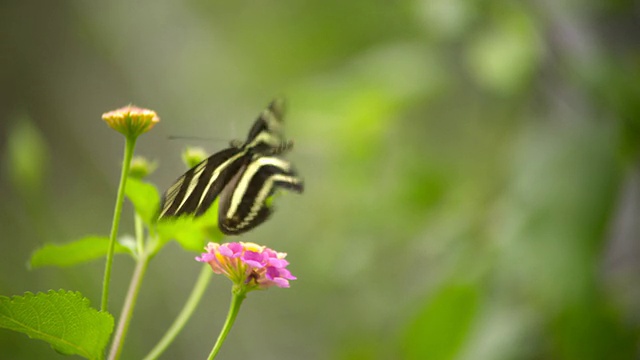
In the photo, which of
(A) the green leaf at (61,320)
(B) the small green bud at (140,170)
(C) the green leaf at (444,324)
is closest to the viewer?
(A) the green leaf at (61,320)

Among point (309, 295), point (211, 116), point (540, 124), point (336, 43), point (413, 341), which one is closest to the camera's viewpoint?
point (413, 341)

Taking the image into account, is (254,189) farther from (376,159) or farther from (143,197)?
(376,159)

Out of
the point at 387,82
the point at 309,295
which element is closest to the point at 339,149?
the point at 387,82

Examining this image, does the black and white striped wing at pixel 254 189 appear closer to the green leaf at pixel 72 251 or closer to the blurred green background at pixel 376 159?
the green leaf at pixel 72 251

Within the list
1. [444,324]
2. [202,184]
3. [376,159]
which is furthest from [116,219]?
[376,159]

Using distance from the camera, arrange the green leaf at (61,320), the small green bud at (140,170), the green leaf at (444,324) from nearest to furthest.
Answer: the green leaf at (61,320)
the small green bud at (140,170)
the green leaf at (444,324)

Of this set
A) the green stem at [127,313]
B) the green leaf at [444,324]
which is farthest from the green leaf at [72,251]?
the green leaf at [444,324]

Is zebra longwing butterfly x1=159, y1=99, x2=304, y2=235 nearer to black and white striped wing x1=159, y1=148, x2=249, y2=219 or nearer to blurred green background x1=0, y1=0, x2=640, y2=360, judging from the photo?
black and white striped wing x1=159, y1=148, x2=249, y2=219

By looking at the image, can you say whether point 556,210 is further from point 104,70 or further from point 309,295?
point 104,70

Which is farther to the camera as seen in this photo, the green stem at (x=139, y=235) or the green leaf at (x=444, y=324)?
the green leaf at (x=444, y=324)
